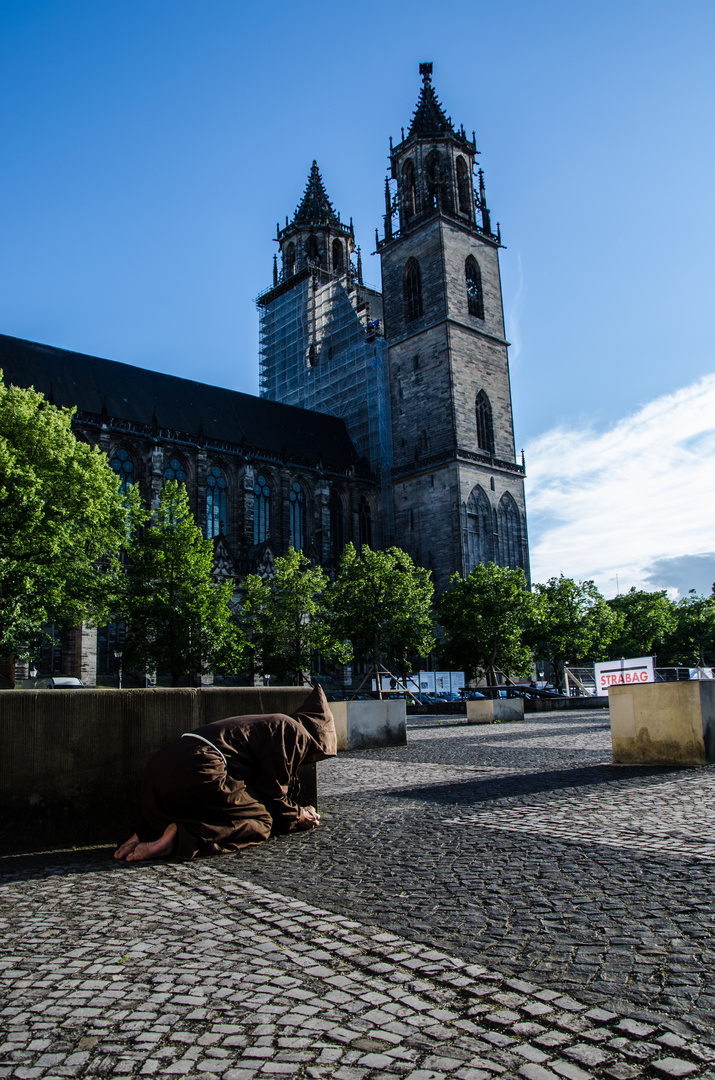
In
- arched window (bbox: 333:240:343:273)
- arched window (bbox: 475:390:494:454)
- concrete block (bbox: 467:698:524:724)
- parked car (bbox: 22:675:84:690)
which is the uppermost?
arched window (bbox: 333:240:343:273)

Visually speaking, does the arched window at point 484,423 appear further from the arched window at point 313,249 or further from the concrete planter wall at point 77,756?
the concrete planter wall at point 77,756

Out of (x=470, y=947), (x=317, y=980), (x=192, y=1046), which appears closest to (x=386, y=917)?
(x=470, y=947)

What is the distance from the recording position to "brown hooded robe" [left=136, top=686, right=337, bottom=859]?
529 centimetres

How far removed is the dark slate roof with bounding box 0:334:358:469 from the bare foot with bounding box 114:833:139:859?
38274mm

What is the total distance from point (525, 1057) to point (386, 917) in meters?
1.50

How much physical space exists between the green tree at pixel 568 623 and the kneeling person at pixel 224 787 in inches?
1407

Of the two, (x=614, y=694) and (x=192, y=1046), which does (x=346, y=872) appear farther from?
(x=614, y=694)

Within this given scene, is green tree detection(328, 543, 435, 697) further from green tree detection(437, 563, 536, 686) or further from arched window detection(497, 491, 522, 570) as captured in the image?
arched window detection(497, 491, 522, 570)

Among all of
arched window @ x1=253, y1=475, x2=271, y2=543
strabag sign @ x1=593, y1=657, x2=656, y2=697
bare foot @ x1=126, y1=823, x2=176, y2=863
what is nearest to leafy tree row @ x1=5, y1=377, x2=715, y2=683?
arched window @ x1=253, y1=475, x2=271, y2=543

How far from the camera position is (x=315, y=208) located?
64375mm

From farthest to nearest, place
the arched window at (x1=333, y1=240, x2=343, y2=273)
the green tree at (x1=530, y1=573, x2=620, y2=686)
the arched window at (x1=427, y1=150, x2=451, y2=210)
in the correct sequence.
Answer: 1. the arched window at (x1=333, y1=240, x2=343, y2=273)
2. the arched window at (x1=427, y1=150, x2=451, y2=210)
3. the green tree at (x1=530, y1=573, x2=620, y2=686)

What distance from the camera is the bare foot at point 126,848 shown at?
17.5 feet

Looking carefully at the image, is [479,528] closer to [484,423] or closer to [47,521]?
[484,423]

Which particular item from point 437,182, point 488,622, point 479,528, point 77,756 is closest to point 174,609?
point 488,622
